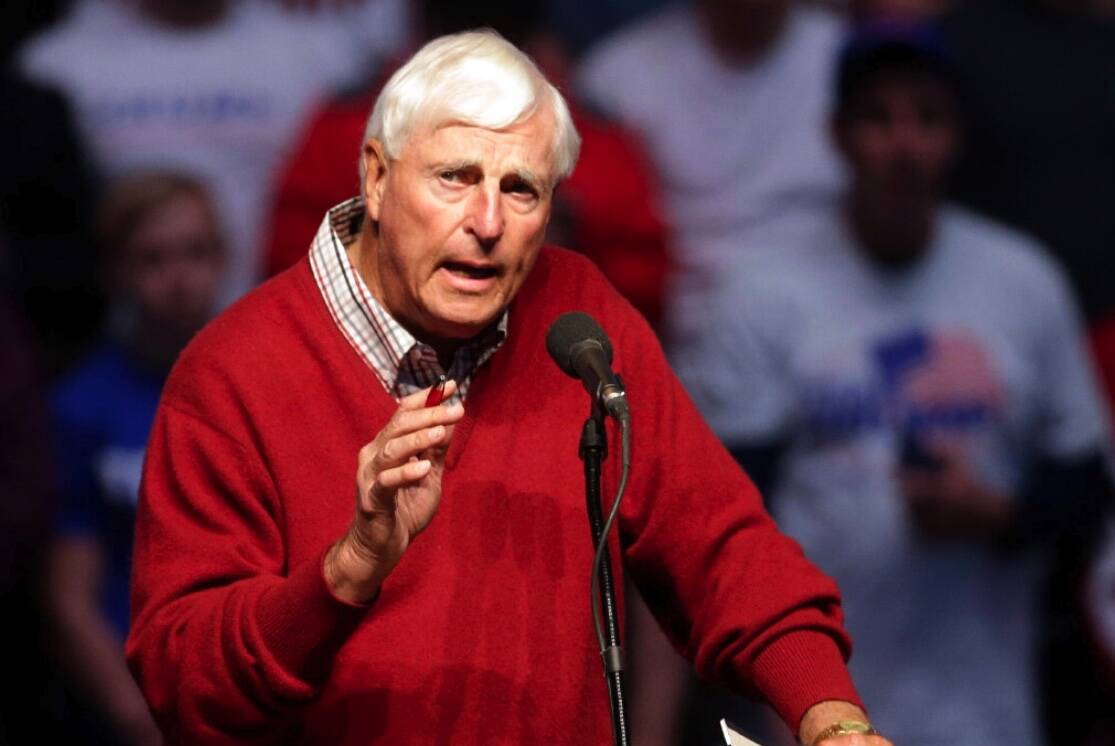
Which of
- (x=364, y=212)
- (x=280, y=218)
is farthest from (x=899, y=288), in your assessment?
(x=364, y=212)

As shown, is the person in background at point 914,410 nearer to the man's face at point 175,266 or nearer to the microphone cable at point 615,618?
the man's face at point 175,266

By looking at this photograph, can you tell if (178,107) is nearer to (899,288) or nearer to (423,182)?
(899,288)

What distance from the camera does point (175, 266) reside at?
15.1ft

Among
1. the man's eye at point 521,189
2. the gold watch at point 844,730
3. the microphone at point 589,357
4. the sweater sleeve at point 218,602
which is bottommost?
the sweater sleeve at point 218,602

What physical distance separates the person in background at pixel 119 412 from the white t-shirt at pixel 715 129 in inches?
39.2

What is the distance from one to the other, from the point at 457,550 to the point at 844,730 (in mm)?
541

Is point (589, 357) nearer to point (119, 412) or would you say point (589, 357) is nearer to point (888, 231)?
point (119, 412)

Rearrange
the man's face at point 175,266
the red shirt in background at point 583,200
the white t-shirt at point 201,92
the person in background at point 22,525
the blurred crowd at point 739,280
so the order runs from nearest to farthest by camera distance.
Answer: the red shirt in background at point 583,200
the person in background at point 22,525
the blurred crowd at point 739,280
the man's face at point 175,266
the white t-shirt at point 201,92

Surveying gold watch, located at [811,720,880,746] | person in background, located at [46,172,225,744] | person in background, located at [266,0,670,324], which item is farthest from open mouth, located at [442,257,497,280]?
person in background, located at [46,172,225,744]

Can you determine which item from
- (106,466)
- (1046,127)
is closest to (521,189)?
(106,466)

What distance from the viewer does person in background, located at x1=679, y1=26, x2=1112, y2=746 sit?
4633mm

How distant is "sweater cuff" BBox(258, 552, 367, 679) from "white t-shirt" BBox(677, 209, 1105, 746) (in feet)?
7.61

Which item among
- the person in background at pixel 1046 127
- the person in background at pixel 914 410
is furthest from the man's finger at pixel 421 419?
the person in background at pixel 1046 127

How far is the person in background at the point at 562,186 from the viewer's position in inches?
167
